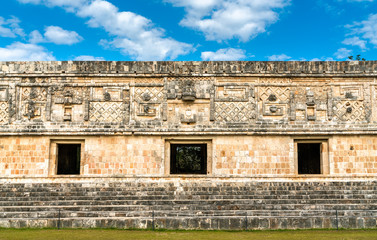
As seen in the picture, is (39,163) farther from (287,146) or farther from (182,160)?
(182,160)

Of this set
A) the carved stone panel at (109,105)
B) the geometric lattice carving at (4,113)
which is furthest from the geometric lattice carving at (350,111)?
the geometric lattice carving at (4,113)

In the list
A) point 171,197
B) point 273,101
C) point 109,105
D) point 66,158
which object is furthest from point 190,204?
point 66,158

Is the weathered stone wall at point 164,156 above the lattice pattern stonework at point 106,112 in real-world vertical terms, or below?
below

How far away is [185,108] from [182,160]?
11.1 meters

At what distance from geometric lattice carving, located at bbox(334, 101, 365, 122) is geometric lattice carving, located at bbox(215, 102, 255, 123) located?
8.94 feet

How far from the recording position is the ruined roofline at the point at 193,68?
12.2 m

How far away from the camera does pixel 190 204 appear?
1052 centimetres

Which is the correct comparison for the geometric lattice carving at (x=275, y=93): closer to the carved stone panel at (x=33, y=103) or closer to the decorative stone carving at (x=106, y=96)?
the decorative stone carving at (x=106, y=96)

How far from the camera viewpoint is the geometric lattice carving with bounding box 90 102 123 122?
39.6ft

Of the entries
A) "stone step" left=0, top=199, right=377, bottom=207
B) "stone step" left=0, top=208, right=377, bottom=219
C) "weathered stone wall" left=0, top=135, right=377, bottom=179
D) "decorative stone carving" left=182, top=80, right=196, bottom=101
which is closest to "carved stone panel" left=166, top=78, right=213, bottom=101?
"decorative stone carving" left=182, top=80, right=196, bottom=101

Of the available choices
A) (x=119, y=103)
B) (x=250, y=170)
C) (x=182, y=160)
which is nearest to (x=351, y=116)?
(x=250, y=170)

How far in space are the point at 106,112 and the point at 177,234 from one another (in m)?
5.40

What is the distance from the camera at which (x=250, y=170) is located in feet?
38.8

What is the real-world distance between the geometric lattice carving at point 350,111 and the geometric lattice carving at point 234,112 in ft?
8.94
